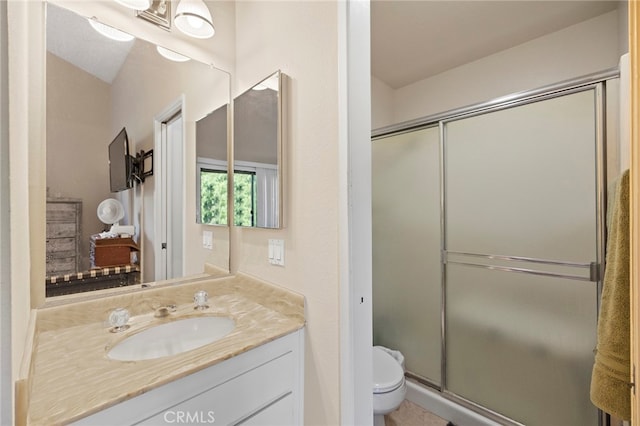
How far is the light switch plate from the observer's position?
1193mm

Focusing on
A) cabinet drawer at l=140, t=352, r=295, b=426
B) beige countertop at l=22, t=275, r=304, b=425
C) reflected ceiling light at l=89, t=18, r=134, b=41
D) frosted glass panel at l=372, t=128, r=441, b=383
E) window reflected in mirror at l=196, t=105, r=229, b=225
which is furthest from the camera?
frosted glass panel at l=372, t=128, r=441, b=383

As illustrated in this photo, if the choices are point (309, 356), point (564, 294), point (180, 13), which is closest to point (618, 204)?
point (564, 294)

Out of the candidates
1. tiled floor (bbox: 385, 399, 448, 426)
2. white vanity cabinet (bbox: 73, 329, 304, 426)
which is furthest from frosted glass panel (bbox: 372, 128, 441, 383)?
white vanity cabinet (bbox: 73, 329, 304, 426)

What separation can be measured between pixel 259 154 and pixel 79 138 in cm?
68

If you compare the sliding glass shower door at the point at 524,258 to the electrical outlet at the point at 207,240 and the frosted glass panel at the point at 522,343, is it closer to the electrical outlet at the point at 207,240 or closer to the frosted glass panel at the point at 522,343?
the frosted glass panel at the point at 522,343

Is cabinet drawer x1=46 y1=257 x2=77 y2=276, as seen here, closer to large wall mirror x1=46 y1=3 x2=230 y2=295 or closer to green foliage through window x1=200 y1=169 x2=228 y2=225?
large wall mirror x1=46 y1=3 x2=230 y2=295

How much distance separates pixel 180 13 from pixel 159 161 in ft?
2.17

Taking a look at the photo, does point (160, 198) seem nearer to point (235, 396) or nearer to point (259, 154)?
point (259, 154)

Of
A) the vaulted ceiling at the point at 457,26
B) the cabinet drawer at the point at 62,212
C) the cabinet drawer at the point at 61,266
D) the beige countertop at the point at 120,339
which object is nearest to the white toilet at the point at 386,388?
the beige countertop at the point at 120,339

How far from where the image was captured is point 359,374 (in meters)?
0.98

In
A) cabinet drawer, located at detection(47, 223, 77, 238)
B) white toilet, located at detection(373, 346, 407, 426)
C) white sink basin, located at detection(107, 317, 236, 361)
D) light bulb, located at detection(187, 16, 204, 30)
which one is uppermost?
light bulb, located at detection(187, 16, 204, 30)

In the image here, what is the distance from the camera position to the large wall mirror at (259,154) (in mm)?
1169

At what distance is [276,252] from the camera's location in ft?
3.98

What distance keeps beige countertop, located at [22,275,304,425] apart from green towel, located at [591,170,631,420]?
1029 mm
